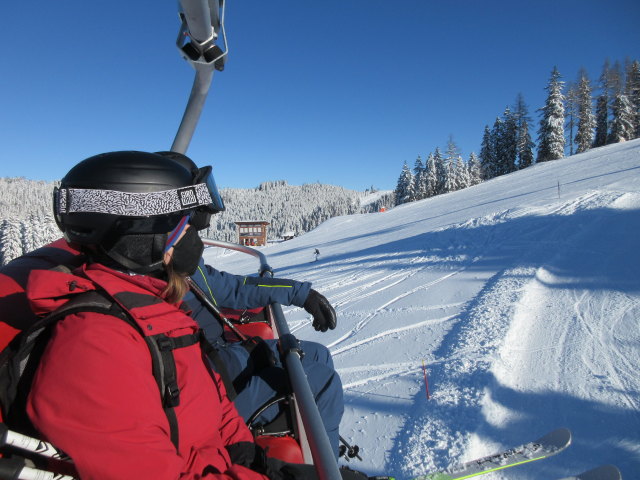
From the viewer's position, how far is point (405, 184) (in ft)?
163

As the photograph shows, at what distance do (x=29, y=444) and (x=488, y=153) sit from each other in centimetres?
5007

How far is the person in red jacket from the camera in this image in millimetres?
942

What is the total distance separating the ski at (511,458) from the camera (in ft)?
7.41

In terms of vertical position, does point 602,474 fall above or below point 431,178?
below

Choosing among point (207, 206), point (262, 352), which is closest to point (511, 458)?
point (262, 352)

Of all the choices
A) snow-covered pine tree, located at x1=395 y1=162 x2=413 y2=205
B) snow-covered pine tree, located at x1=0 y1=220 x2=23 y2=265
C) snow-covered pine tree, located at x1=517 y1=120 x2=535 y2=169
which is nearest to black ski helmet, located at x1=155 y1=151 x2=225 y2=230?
snow-covered pine tree, located at x1=0 y1=220 x2=23 y2=265

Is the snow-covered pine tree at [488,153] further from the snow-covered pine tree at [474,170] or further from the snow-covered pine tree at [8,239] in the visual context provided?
the snow-covered pine tree at [8,239]

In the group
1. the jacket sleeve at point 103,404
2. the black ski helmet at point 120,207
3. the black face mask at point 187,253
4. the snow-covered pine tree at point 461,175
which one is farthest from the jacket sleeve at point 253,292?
the snow-covered pine tree at point 461,175

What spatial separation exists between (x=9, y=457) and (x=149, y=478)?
387 mm

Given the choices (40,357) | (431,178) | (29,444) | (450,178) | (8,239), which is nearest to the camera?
(29,444)

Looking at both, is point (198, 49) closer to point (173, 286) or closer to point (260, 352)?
point (173, 286)

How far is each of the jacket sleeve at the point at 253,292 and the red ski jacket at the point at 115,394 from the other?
5.00 feet

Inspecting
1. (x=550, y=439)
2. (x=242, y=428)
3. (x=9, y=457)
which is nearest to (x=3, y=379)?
(x=9, y=457)

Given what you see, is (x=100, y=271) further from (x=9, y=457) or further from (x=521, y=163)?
(x=521, y=163)
